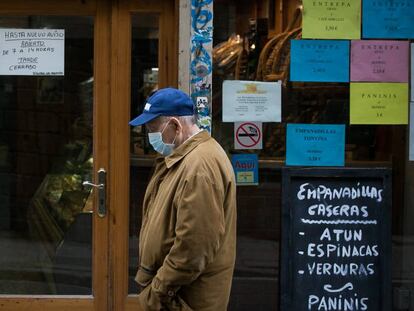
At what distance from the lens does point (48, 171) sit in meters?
4.61

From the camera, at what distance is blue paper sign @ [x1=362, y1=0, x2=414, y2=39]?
4348 mm

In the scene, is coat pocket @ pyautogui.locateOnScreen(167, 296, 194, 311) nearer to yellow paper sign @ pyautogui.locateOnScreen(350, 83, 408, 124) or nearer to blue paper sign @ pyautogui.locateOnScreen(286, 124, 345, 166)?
blue paper sign @ pyautogui.locateOnScreen(286, 124, 345, 166)

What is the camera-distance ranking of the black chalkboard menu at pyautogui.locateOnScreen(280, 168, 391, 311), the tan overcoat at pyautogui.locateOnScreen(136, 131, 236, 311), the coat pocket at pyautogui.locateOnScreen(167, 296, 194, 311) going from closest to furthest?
the tan overcoat at pyautogui.locateOnScreen(136, 131, 236, 311) → the coat pocket at pyautogui.locateOnScreen(167, 296, 194, 311) → the black chalkboard menu at pyautogui.locateOnScreen(280, 168, 391, 311)

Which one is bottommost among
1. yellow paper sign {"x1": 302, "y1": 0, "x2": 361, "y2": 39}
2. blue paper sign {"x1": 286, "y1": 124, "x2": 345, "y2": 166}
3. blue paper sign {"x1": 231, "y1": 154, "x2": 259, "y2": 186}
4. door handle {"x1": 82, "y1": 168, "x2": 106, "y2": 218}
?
door handle {"x1": 82, "y1": 168, "x2": 106, "y2": 218}

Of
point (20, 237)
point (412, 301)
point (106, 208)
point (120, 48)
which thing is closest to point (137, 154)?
point (106, 208)

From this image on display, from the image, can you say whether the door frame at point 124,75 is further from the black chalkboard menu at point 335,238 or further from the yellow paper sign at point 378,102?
the yellow paper sign at point 378,102

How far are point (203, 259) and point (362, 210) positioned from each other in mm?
1811

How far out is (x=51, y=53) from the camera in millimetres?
4422

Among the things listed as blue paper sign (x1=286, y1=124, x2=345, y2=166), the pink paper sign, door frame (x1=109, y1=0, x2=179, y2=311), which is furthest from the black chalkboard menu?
door frame (x1=109, y1=0, x2=179, y2=311)

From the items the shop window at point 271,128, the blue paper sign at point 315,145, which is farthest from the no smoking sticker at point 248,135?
the blue paper sign at point 315,145

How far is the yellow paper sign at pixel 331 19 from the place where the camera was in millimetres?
4324

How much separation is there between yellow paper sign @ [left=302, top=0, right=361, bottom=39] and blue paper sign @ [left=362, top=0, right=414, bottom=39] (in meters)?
0.06

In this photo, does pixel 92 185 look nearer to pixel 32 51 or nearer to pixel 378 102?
pixel 32 51

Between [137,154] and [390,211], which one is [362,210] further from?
[137,154]
